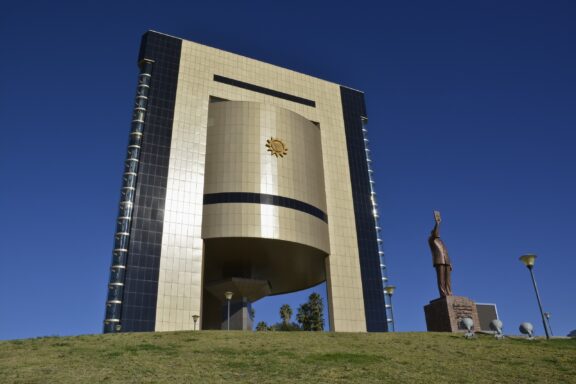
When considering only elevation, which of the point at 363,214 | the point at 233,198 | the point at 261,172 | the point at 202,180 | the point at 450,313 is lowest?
the point at 450,313

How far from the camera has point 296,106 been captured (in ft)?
234

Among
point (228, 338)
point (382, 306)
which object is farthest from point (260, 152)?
point (228, 338)

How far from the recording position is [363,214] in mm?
69938

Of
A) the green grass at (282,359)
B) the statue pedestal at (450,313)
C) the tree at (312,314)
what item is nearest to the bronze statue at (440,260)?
the statue pedestal at (450,313)

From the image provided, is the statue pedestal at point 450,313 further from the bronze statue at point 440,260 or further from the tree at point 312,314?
the tree at point 312,314

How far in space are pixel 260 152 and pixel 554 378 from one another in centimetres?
4578

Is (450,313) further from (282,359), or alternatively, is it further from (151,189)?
(151,189)

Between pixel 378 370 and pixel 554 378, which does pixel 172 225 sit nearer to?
pixel 378 370

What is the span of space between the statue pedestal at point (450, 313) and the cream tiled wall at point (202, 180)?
50.7 ft

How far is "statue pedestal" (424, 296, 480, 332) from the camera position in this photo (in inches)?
1768

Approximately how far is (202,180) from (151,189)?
6.18 metres

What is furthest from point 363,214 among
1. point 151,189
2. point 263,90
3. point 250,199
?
Result: point 151,189

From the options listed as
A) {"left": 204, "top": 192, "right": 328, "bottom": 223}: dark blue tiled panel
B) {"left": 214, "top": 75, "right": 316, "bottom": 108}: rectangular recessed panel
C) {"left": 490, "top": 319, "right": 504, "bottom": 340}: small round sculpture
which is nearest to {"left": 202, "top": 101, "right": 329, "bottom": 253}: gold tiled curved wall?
{"left": 204, "top": 192, "right": 328, "bottom": 223}: dark blue tiled panel

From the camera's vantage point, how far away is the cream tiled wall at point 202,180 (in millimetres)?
53188
